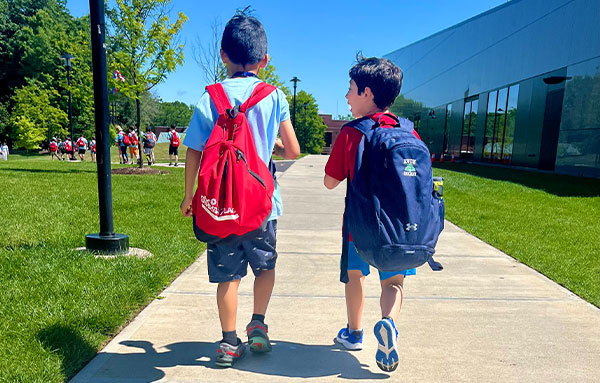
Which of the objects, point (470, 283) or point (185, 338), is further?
point (470, 283)

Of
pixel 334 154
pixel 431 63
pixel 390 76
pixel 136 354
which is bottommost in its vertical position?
pixel 136 354

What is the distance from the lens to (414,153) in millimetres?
2244

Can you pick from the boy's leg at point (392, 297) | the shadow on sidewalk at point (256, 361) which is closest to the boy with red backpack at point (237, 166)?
the shadow on sidewalk at point (256, 361)

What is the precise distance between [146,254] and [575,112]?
61.7ft

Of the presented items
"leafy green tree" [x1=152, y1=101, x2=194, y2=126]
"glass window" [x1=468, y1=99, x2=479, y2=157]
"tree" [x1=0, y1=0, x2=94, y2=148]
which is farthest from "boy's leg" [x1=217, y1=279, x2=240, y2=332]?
"leafy green tree" [x1=152, y1=101, x2=194, y2=126]

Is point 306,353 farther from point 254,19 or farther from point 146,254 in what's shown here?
point 146,254

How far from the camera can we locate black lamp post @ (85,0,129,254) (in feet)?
14.9

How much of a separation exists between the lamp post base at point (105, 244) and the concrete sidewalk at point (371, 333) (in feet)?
2.81

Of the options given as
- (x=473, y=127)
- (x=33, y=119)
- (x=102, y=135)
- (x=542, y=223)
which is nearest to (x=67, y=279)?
(x=102, y=135)

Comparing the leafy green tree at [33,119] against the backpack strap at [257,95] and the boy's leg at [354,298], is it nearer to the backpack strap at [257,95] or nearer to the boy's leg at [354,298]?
the backpack strap at [257,95]

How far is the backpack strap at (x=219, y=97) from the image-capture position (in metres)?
2.37

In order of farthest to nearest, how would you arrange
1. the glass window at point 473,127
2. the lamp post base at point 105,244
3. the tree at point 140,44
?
1. the glass window at point 473,127
2. the tree at point 140,44
3. the lamp post base at point 105,244

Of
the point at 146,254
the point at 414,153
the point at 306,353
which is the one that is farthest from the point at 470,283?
the point at 146,254

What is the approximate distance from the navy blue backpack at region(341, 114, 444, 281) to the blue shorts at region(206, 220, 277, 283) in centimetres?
54
